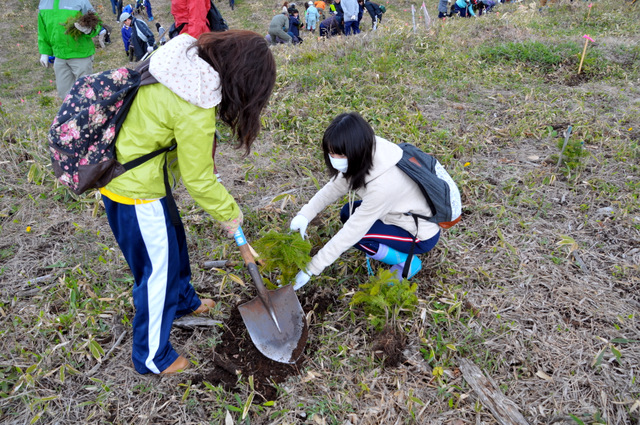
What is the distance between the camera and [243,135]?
5.91 feet

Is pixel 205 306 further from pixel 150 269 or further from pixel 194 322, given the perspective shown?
pixel 150 269

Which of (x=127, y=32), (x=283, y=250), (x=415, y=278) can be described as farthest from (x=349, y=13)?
(x=283, y=250)

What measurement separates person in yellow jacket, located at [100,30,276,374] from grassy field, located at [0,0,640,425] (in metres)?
0.61

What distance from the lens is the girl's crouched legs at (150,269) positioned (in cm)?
183

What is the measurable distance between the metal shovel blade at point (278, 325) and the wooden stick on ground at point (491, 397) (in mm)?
929

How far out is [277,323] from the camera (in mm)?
2275

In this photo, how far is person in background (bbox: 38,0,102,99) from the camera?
4.82m

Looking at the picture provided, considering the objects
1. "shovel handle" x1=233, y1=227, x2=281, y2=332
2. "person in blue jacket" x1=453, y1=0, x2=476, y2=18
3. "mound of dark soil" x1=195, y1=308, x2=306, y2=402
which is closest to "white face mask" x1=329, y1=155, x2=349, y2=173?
"shovel handle" x1=233, y1=227, x2=281, y2=332

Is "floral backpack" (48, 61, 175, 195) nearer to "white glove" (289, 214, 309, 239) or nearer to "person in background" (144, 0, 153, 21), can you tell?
"white glove" (289, 214, 309, 239)

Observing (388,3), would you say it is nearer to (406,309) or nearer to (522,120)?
(522,120)

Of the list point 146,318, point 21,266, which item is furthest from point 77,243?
point 146,318

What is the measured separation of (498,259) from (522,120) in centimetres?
230

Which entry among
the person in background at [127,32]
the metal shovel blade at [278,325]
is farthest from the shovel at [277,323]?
the person in background at [127,32]

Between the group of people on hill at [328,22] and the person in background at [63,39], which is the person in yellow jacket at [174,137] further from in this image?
the group of people on hill at [328,22]
